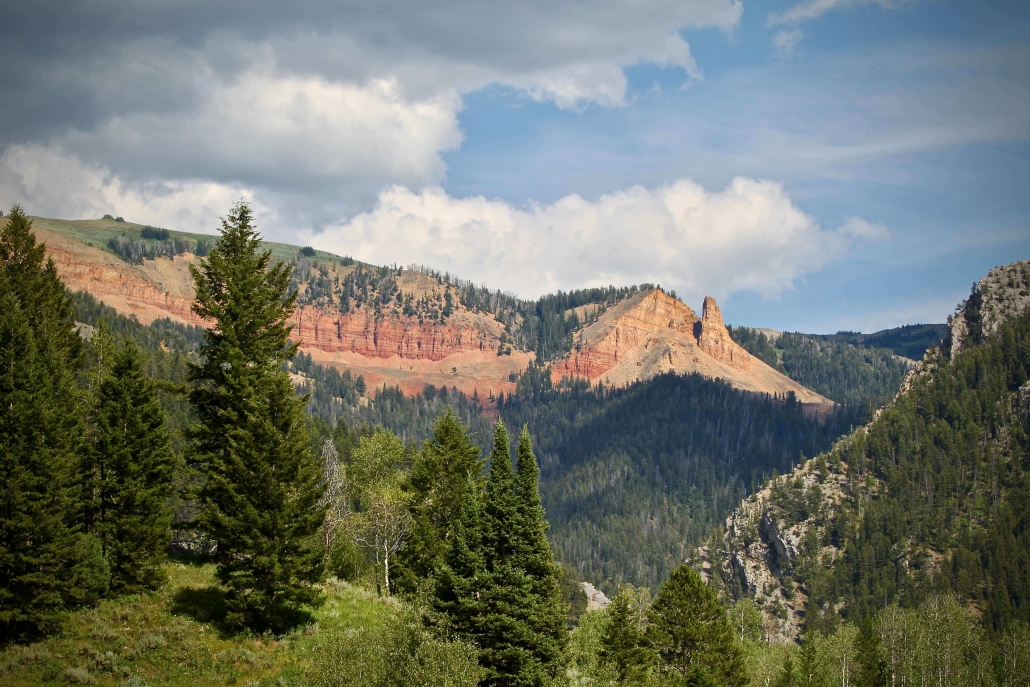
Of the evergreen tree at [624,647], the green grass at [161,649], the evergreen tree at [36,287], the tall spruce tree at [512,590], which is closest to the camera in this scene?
the green grass at [161,649]

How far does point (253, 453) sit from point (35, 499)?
32.1 feet

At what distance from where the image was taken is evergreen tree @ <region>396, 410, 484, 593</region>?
6178 cm

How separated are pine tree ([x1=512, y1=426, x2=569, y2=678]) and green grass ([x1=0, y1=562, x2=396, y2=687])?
8.52 metres

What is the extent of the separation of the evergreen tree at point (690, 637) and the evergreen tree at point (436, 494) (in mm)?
17988

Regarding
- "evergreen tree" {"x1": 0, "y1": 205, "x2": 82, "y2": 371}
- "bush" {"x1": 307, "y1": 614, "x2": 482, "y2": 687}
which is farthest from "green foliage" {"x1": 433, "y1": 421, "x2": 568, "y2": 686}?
"evergreen tree" {"x1": 0, "y1": 205, "x2": 82, "y2": 371}

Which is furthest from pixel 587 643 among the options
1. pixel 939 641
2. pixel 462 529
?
pixel 939 641

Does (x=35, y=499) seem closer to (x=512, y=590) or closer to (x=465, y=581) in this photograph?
(x=465, y=581)

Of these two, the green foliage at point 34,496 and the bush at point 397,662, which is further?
the green foliage at point 34,496

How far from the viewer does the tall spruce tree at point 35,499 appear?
39312 mm

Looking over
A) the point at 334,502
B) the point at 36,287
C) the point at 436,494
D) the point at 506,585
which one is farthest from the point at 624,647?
the point at 36,287

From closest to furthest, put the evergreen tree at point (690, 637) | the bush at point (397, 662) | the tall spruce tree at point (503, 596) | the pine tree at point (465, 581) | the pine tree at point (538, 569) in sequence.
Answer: the bush at point (397, 662) → the tall spruce tree at point (503, 596) → the pine tree at point (538, 569) → the pine tree at point (465, 581) → the evergreen tree at point (690, 637)

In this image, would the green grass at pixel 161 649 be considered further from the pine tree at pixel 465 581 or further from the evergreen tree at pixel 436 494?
the evergreen tree at pixel 436 494

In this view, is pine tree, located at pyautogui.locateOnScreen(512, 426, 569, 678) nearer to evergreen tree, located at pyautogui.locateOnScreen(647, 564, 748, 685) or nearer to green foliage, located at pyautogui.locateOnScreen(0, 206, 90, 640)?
evergreen tree, located at pyautogui.locateOnScreen(647, 564, 748, 685)

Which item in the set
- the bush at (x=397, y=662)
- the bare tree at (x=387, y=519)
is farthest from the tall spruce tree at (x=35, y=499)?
the bare tree at (x=387, y=519)
